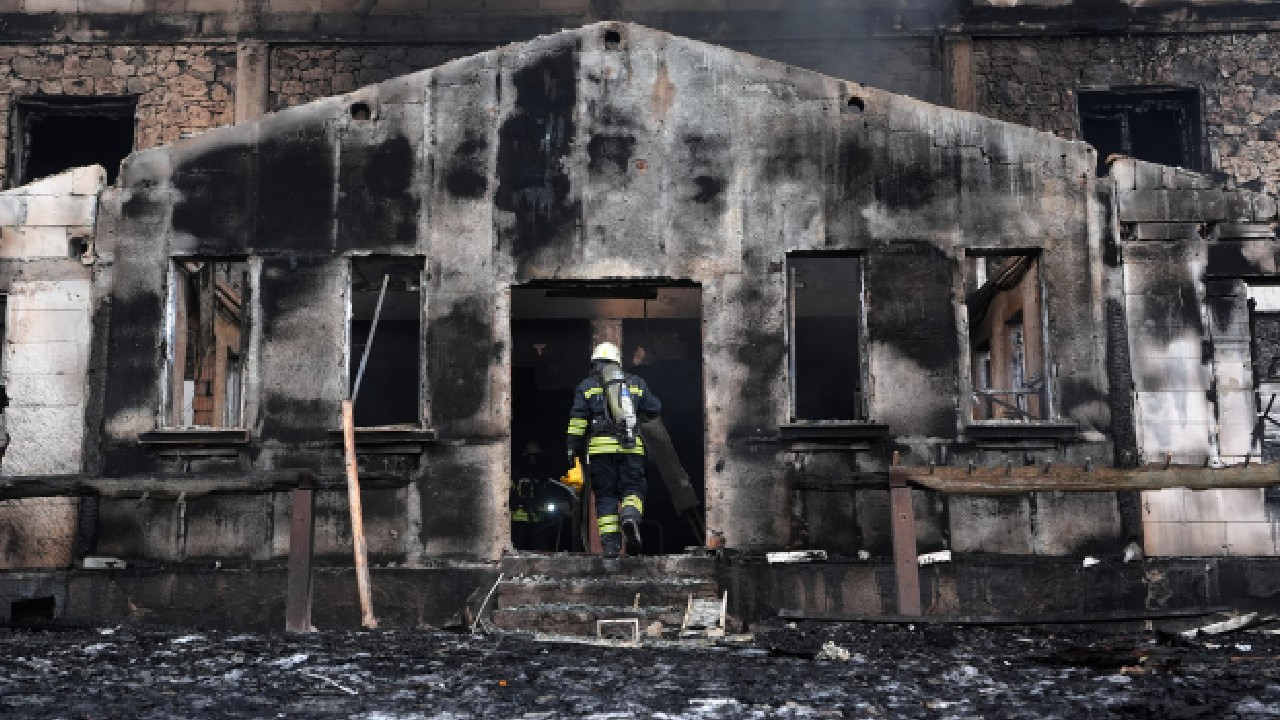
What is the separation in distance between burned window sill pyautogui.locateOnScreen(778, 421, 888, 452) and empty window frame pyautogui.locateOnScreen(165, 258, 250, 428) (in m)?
4.92

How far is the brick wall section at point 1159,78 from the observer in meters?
20.7

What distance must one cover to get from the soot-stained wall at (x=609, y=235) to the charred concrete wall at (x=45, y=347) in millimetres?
318

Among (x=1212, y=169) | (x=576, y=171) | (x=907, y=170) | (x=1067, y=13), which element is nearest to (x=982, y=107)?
(x=1067, y=13)

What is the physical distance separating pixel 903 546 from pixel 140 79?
15027 mm

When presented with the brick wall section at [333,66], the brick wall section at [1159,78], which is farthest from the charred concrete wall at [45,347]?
the brick wall section at [1159,78]

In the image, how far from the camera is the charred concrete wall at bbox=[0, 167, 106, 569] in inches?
505

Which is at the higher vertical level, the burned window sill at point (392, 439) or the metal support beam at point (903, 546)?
the burned window sill at point (392, 439)

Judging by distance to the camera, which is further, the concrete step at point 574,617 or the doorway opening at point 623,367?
the doorway opening at point 623,367

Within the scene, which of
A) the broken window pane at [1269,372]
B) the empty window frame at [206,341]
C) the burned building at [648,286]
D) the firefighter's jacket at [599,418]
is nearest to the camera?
the firefighter's jacket at [599,418]

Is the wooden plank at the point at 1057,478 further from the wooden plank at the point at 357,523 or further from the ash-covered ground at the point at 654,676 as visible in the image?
the wooden plank at the point at 357,523

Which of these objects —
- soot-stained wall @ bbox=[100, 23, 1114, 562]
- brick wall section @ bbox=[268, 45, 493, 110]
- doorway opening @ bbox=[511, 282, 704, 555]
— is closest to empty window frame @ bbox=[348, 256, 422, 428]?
doorway opening @ bbox=[511, 282, 704, 555]

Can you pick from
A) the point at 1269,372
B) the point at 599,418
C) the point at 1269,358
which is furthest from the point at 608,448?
the point at 1269,358

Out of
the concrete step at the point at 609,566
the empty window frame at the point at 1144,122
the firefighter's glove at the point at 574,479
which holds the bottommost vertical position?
the concrete step at the point at 609,566

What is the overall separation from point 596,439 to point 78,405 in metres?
4.71
